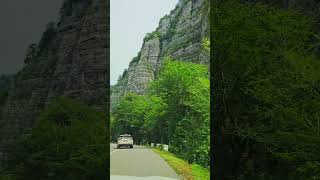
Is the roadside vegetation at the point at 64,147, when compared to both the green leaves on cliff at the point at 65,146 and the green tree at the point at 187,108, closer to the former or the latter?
the green leaves on cliff at the point at 65,146

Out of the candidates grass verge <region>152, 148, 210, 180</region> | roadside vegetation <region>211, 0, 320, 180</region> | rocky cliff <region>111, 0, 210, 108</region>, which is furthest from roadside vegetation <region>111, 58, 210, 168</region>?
rocky cliff <region>111, 0, 210, 108</region>

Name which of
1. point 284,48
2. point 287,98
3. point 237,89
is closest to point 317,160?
point 287,98

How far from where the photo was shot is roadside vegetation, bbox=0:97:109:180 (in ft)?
57.6

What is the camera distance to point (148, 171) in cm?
1955

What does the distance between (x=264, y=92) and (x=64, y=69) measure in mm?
11905

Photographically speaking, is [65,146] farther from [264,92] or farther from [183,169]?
[264,92]

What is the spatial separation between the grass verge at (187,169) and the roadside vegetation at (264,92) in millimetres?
1376

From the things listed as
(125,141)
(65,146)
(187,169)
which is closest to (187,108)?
(187,169)

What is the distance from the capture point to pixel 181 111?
71.4ft

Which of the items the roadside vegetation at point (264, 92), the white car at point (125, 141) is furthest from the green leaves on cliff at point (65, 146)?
the white car at point (125, 141)

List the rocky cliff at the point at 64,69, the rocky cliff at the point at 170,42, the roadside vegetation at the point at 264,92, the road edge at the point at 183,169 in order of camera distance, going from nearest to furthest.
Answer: the roadside vegetation at the point at 264,92, the road edge at the point at 183,169, the rocky cliff at the point at 64,69, the rocky cliff at the point at 170,42

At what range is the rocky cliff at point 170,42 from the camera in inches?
974

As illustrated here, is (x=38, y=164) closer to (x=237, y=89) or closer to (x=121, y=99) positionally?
(x=237, y=89)

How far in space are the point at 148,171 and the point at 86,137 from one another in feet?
10.2
